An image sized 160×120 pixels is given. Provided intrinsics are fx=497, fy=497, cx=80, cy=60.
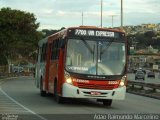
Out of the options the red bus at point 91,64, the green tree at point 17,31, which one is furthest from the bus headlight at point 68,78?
the green tree at point 17,31

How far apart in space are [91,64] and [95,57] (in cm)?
36

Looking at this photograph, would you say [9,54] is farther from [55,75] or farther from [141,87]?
[55,75]

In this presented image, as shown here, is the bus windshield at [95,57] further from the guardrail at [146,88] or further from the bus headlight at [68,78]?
the guardrail at [146,88]

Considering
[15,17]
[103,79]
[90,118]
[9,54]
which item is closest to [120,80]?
[103,79]

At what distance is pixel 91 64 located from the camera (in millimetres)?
20125

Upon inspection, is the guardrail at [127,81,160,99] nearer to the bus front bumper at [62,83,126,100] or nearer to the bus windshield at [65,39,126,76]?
the bus windshield at [65,39,126,76]

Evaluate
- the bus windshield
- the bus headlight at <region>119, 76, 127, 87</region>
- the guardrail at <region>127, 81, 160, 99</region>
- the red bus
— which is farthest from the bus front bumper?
A: the guardrail at <region>127, 81, 160, 99</region>

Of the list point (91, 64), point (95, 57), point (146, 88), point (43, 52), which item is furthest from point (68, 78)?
point (146, 88)

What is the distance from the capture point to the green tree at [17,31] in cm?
6975

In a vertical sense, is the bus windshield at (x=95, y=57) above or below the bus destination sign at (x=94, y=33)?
below

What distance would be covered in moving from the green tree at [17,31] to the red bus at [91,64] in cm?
4921

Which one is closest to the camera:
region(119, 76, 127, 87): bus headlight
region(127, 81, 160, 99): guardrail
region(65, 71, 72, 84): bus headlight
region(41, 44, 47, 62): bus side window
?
region(65, 71, 72, 84): bus headlight

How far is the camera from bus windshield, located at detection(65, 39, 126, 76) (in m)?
20.0

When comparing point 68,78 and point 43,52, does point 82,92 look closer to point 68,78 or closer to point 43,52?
point 68,78
